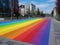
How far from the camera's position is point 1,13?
108m

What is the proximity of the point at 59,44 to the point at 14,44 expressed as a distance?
2680 mm

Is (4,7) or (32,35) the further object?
(4,7)

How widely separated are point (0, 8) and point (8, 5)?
40.1 feet

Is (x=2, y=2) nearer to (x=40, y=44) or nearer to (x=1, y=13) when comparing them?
(x=1, y=13)

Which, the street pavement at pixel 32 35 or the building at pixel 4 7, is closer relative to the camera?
the street pavement at pixel 32 35

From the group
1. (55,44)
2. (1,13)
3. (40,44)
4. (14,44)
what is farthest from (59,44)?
(1,13)

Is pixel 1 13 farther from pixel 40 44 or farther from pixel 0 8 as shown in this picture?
pixel 40 44

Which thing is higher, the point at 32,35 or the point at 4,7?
the point at 4,7

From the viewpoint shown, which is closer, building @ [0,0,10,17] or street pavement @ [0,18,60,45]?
street pavement @ [0,18,60,45]

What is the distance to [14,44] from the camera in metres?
11.9

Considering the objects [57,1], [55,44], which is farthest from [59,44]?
[57,1]

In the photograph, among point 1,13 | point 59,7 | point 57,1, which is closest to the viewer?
point 59,7

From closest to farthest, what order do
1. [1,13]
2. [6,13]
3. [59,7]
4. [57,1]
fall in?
[59,7]
[57,1]
[1,13]
[6,13]

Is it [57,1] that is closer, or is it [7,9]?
[57,1]
